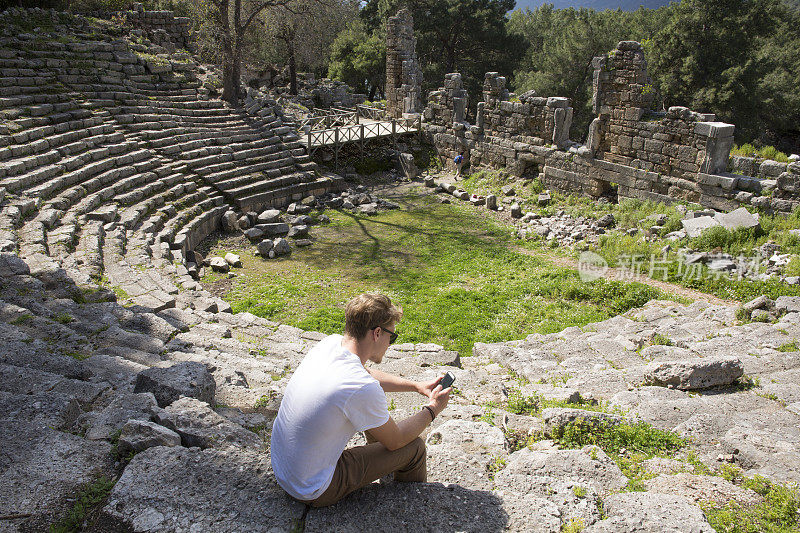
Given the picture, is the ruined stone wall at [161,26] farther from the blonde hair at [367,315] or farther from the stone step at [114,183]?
the blonde hair at [367,315]

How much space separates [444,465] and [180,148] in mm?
13656

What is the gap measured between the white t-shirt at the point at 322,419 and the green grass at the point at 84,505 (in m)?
0.98

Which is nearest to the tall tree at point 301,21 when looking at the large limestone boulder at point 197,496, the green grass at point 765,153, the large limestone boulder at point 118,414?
the green grass at point 765,153

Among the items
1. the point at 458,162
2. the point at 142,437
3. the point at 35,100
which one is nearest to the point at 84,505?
the point at 142,437

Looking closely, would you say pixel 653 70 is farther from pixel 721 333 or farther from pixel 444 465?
pixel 444 465

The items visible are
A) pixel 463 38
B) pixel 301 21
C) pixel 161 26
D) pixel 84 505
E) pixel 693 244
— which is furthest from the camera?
pixel 463 38

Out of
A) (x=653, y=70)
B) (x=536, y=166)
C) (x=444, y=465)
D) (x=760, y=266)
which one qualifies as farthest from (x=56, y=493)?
(x=653, y=70)

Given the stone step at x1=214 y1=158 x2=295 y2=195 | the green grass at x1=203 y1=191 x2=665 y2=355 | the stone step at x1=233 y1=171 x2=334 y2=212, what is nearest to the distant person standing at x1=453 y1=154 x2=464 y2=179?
the green grass at x1=203 y1=191 x2=665 y2=355

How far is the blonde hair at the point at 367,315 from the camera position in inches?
130

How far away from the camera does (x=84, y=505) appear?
2.99m

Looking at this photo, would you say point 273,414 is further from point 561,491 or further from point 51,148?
point 51,148

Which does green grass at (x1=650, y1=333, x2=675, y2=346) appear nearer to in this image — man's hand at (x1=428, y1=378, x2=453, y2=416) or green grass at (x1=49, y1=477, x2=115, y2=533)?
man's hand at (x1=428, y1=378, x2=453, y2=416)

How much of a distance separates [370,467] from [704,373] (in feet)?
12.3

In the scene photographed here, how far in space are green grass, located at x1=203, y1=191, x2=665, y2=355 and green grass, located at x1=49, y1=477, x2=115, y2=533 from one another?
233 inches
